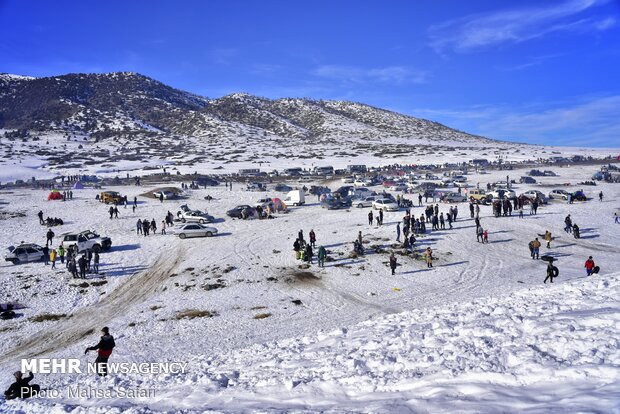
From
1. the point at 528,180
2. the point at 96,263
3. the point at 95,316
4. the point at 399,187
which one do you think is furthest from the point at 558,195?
the point at 95,316

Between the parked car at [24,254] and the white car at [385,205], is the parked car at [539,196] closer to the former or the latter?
the white car at [385,205]

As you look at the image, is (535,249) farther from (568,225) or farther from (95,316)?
(95,316)

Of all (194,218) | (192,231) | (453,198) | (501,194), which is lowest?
(192,231)

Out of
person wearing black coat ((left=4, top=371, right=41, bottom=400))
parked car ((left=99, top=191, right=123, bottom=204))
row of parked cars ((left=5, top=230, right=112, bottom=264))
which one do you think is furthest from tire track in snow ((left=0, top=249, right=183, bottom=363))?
parked car ((left=99, top=191, right=123, bottom=204))

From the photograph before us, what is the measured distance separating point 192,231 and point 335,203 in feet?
54.7

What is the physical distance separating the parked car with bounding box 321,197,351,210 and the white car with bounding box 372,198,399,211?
3.74 metres

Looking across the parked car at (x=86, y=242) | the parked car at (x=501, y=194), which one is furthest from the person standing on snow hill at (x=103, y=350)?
the parked car at (x=501, y=194)

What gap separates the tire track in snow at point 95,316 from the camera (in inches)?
645

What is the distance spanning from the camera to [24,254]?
27969 millimetres

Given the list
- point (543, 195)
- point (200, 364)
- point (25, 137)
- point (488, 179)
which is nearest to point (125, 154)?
point (25, 137)

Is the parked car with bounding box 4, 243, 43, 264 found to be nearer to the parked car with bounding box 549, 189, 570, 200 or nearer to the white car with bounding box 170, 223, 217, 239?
the white car with bounding box 170, 223, 217, 239

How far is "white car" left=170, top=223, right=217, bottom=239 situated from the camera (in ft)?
110

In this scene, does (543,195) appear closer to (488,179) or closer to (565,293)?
(488,179)

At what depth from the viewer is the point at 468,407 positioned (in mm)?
6766
